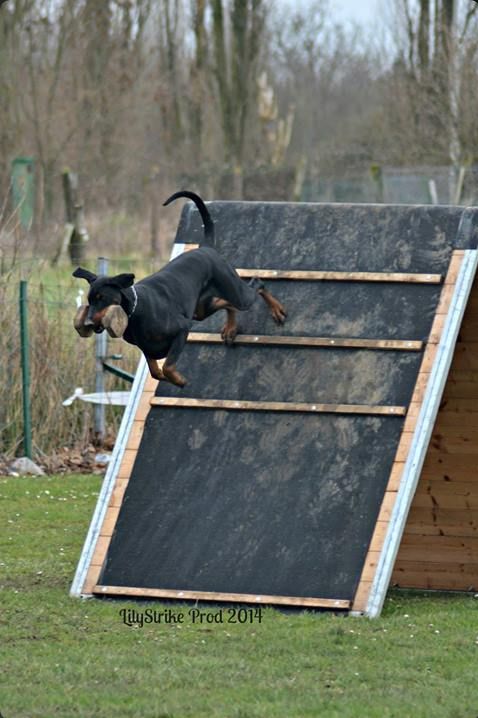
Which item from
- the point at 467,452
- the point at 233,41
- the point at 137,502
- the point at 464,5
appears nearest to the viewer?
Result: the point at 137,502

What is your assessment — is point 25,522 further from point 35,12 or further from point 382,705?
point 35,12

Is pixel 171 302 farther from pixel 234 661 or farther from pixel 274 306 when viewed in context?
pixel 234 661

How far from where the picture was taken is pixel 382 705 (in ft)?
18.3

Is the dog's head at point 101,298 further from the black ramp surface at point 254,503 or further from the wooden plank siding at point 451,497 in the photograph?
the wooden plank siding at point 451,497

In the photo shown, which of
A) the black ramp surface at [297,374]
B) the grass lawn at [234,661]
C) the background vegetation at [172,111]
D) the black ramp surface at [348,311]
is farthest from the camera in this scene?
the background vegetation at [172,111]

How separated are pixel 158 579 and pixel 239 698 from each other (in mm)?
1757

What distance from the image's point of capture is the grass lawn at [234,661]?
5.55m

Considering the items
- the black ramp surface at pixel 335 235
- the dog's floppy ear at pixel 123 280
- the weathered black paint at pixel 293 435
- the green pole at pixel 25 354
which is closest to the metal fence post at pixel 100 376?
the green pole at pixel 25 354

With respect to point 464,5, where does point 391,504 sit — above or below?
below

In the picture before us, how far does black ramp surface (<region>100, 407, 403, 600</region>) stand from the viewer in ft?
23.7

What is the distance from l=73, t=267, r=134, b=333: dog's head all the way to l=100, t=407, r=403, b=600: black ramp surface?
4.79 ft

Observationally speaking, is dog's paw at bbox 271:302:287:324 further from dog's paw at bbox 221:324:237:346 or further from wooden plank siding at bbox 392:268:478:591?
wooden plank siding at bbox 392:268:478:591

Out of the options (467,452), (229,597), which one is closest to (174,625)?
(229,597)

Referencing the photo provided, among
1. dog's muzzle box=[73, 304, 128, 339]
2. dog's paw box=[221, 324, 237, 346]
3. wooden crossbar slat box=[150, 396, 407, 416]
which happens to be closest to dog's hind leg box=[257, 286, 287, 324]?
dog's paw box=[221, 324, 237, 346]
